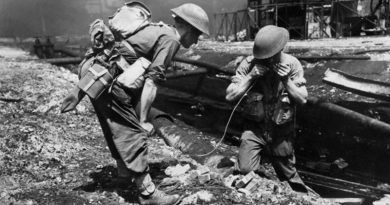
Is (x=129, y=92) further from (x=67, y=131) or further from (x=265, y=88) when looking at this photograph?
(x=67, y=131)

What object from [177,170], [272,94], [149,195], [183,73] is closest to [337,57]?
[183,73]

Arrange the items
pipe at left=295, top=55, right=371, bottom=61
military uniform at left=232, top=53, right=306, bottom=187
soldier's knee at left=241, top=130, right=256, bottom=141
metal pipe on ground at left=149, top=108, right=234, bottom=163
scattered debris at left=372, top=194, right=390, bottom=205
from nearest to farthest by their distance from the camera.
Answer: military uniform at left=232, top=53, right=306, bottom=187 < soldier's knee at left=241, top=130, right=256, bottom=141 < scattered debris at left=372, top=194, right=390, bottom=205 < metal pipe on ground at left=149, top=108, right=234, bottom=163 < pipe at left=295, top=55, right=371, bottom=61

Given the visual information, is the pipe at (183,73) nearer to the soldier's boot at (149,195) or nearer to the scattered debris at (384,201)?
the scattered debris at (384,201)

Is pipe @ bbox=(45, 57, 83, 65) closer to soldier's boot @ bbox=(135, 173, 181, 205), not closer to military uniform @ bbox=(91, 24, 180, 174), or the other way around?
military uniform @ bbox=(91, 24, 180, 174)

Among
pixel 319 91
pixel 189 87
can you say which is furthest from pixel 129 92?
pixel 189 87

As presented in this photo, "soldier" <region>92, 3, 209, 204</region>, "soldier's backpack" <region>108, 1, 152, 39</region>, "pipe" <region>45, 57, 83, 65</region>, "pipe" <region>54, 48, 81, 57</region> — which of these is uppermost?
"soldier's backpack" <region>108, 1, 152, 39</region>

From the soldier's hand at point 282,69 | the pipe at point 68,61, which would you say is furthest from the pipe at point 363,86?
the pipe at point 68,61

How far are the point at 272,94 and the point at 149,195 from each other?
1.71 metres

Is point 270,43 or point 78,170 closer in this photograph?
point 270,43

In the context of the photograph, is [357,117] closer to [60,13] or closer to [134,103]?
[134,103]

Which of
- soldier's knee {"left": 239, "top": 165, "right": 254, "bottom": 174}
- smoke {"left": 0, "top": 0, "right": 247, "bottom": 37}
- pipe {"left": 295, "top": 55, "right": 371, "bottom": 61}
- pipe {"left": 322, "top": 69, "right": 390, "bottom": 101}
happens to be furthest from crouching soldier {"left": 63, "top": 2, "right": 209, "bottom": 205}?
smoke {"left": 0, "top": 0, "right": 247, "bottom": 37}

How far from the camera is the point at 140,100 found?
3.23 metres

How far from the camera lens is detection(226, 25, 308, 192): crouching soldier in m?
3.69

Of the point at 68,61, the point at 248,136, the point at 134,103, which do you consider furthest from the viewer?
the point at 68,61
